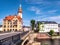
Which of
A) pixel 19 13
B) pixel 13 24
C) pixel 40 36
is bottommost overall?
pixel 40 36

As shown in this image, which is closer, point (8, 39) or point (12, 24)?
point (8, 39)

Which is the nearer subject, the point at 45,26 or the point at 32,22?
the point at 32,22

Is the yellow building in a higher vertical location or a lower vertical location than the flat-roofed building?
higher

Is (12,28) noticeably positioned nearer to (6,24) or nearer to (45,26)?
(6,24)

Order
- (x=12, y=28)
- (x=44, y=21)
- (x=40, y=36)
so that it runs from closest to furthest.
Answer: (x=40, y=36) < (x=12, y=28) < (x=44, y=21)

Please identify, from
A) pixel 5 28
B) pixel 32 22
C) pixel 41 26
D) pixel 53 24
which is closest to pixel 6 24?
pixel 5 28

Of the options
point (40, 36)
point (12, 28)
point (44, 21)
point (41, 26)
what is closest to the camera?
point (40, 36)

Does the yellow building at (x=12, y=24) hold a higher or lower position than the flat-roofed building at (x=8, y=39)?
higher

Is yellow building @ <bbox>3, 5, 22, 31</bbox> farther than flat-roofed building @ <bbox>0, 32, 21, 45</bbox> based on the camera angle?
Yes

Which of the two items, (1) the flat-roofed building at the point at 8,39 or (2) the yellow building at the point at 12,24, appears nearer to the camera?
(1) the flat-roofed building at the point at 8,39

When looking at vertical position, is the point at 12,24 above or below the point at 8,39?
above

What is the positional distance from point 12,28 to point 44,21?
48864 mm

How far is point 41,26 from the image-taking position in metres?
167

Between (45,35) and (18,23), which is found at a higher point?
(18,23)
